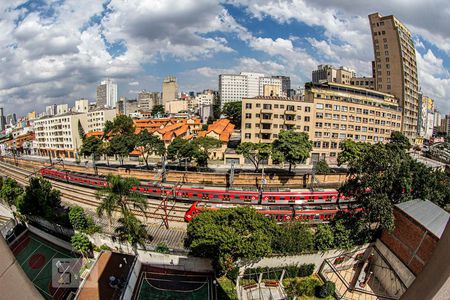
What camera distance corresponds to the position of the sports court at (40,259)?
2091 cm

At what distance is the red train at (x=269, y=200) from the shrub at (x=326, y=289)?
20.4 feet

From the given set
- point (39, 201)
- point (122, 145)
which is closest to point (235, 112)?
point (122, 145)

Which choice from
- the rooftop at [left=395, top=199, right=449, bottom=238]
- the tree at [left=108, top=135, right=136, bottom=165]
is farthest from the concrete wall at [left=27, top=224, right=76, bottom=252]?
the rooftop at [left=395, top=199, right=449, bottom=238]

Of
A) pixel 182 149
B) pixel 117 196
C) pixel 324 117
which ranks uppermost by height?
pixel 324 117

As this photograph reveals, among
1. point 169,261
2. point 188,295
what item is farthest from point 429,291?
point 169,261

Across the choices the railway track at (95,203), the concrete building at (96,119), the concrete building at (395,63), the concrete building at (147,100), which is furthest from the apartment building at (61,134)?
the concrete building at (147,100)

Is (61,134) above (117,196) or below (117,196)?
above

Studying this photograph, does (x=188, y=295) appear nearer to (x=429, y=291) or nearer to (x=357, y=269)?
(x=357, y=269)

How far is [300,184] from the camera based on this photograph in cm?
3591

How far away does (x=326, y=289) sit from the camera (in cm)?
1767

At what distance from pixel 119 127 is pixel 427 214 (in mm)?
56091

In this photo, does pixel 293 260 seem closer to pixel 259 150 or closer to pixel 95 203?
pixel 259 150

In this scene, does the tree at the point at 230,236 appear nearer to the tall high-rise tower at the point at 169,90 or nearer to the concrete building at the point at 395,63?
the concrete building at the point at 395,63

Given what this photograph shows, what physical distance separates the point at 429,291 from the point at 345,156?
38.6 metres
